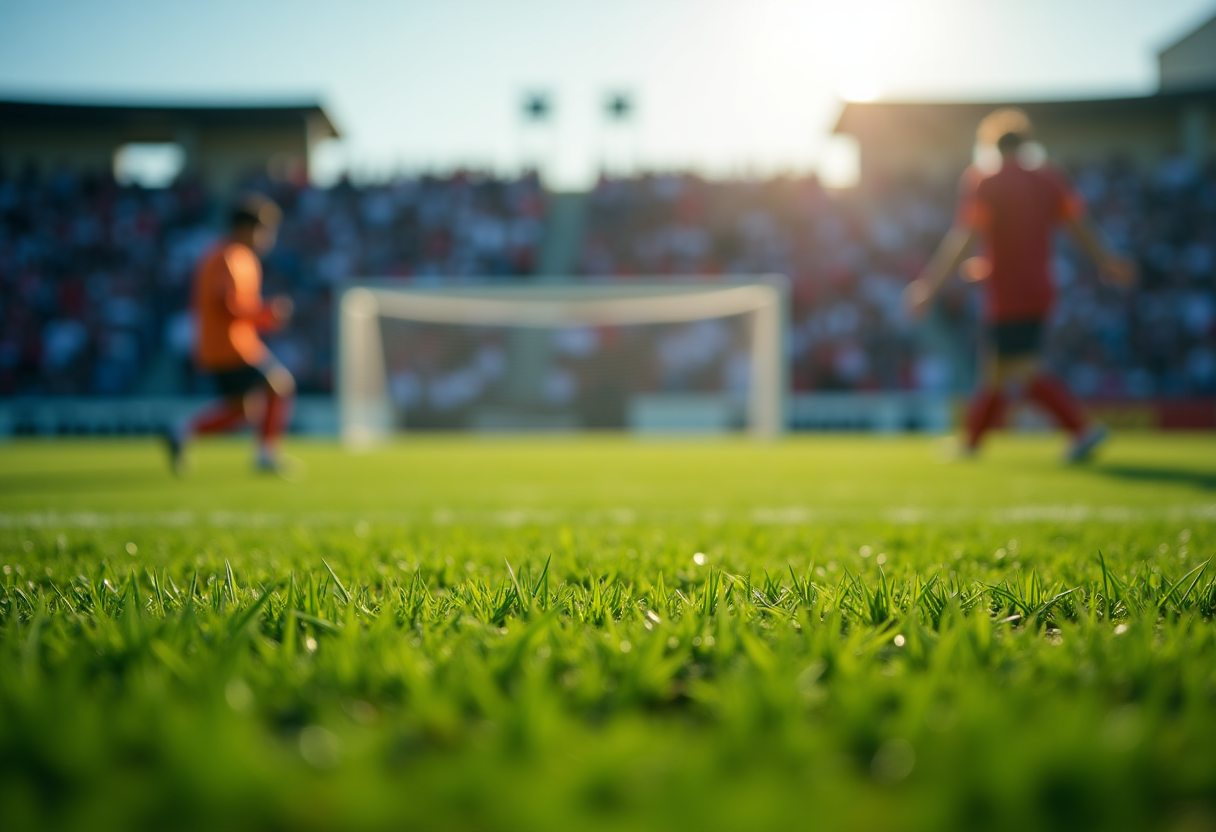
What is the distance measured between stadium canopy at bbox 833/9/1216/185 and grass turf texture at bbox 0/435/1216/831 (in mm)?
23664

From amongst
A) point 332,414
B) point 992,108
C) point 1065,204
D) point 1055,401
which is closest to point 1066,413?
point 1055,401

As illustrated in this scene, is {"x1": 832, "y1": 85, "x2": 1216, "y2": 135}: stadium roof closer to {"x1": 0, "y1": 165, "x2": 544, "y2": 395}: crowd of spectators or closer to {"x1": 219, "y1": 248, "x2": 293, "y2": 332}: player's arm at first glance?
{"x1": 0, "y1": 165, "x2": 544, "y2": 395}: crowd of spectators

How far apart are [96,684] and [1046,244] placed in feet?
19.2

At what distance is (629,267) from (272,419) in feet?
46.3

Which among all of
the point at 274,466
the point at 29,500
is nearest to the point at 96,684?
the point at 29,500

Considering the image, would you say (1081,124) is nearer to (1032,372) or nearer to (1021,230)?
(1021,230)

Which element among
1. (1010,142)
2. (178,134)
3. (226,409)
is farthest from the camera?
(178,134)

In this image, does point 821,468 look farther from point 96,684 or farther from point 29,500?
point 96,684

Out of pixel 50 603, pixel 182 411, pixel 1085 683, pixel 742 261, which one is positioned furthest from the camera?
pixel 742 261

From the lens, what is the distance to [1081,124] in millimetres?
24203

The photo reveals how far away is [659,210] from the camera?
67.2 ft

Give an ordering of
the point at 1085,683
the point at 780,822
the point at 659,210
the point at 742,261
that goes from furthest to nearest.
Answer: the point at 659,210, the point at 742,261, the point at 1085,683, the point at 780,822

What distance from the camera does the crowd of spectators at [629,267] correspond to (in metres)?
15.9

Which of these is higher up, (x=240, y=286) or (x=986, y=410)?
(x=240, y=286)
